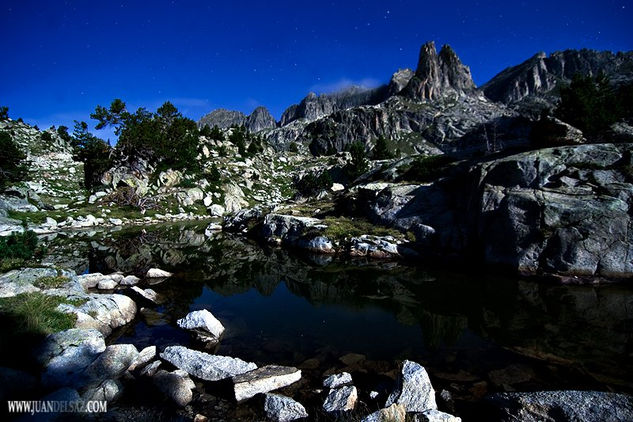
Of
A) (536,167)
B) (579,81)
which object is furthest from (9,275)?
(579,81)

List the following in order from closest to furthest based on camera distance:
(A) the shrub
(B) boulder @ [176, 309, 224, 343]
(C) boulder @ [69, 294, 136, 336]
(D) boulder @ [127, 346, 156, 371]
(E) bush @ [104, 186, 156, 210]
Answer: (D) boulder @ [127, 346, 156, 371] < (C) boulder @ [69, 294, 136, 336] < (B) boulder @ [176, 309, 224, 343] < (A) the shrub < (E) bush @ [104, 186, 156, 210]

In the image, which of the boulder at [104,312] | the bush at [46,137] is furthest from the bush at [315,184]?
the bush at [46,137]

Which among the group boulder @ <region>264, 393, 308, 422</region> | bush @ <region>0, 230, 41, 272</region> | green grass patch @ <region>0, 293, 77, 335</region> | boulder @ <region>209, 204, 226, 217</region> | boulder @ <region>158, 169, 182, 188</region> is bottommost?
boulder @ <region>264, 393, 308, 422</region>

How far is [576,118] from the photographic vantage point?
53.8 meters

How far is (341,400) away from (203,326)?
6.67 metres

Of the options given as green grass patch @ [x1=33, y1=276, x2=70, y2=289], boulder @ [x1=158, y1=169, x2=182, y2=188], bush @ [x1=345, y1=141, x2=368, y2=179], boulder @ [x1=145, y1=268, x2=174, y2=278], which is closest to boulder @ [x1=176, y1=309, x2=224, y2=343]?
green grass patch @ [x1=33, y1=276, x2=70, y2=289]

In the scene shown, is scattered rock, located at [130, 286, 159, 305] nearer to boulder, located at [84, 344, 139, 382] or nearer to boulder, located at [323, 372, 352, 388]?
boulder, located at [84, 344, 139, 382]

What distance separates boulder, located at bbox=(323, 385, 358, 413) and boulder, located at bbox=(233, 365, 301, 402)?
147 centimetres

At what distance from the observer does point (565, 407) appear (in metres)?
5.95

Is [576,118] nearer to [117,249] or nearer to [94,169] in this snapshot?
[117,249]

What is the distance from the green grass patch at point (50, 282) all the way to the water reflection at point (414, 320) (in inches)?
156

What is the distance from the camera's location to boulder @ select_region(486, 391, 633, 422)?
223 inches

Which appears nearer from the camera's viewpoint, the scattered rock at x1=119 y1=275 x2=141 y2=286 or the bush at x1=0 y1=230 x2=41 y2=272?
the bush at x1=0 y1=230 x2=41 y2=272

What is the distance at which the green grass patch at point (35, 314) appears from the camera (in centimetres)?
927
